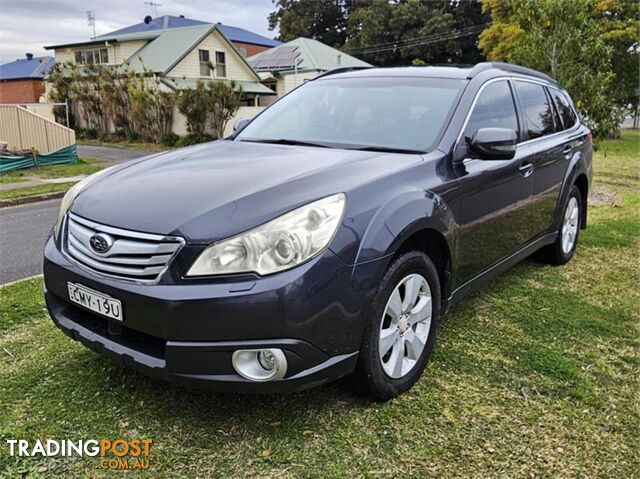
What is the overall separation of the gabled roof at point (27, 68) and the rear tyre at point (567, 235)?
4092cm

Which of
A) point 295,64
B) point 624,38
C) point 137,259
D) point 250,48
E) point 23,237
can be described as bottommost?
point 23,237

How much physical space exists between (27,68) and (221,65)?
21.6 meters

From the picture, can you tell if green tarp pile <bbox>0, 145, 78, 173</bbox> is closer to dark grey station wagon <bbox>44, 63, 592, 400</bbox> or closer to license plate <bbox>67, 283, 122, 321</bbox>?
dark grey station wagon <bbox>44, 63, 592, 400</bbox>

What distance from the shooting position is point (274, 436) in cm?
255

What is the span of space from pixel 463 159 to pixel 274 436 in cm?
184

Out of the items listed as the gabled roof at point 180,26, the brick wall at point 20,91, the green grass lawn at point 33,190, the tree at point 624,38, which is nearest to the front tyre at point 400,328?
the green grass lawn at point 33,190

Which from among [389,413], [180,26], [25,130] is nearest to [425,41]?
[180,26]

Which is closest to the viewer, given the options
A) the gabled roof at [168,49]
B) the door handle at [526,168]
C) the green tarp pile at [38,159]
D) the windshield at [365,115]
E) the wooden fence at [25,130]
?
the windshield at [365,115]

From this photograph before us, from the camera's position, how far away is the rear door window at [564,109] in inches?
198

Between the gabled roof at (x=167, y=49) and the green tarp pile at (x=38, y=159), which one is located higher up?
the gabled roof at (x=167, y=49)

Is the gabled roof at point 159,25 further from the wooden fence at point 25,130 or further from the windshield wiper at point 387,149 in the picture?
the windshield wiper at point 387,149

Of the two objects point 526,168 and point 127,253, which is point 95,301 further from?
point 526,168

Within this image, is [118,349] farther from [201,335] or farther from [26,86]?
[26,86]

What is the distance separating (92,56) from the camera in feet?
104
